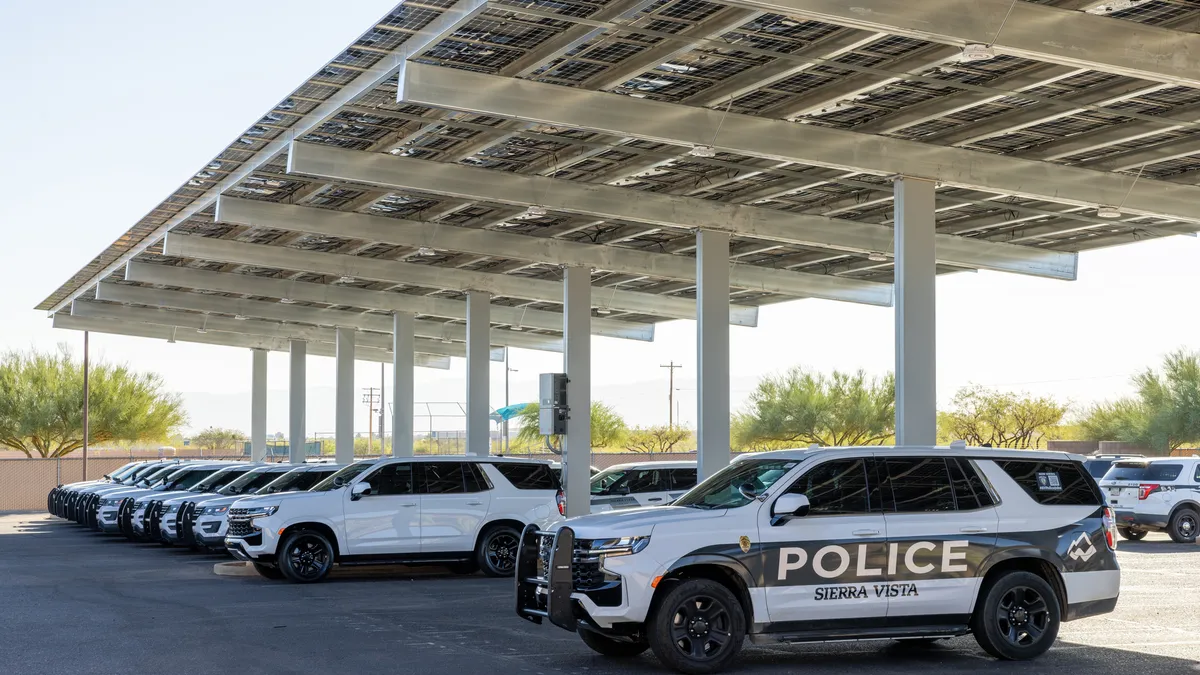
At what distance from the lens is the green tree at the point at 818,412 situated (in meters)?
60.6

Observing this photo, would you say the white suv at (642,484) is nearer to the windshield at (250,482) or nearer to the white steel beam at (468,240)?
the windshield at (250,482)

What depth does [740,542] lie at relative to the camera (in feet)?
36.8

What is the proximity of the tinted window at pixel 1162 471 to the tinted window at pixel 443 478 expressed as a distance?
13.8 m

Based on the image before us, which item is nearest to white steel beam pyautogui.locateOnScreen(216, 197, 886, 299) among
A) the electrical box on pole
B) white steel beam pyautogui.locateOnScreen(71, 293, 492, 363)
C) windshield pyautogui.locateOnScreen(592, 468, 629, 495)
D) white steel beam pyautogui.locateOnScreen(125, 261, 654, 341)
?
the electrical box on pole

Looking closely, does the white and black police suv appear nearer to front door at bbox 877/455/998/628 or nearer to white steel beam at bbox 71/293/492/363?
front door at bbox 877/455/998/628

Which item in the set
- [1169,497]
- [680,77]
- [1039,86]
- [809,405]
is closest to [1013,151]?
[1039,86]

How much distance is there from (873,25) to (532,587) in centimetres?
706

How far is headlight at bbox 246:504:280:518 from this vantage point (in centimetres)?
1956

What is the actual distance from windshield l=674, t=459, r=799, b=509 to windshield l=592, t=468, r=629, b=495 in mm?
12205

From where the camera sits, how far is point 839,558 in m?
11.4

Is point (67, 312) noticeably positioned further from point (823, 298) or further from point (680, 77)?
point (680, 77)

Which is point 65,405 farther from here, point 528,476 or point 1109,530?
point 1109,530

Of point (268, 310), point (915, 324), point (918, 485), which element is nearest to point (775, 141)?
point (915, 324)

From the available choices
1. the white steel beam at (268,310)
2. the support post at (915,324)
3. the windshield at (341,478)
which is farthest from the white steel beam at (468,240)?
the white steel beam at (268,310)
